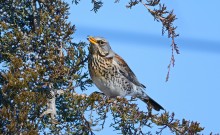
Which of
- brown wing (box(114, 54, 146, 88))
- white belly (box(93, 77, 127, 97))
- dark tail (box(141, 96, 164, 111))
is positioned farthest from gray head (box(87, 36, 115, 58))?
dark tail (box(141, 96, 164, 111))

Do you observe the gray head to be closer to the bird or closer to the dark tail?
the bird

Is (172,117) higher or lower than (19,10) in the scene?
lower

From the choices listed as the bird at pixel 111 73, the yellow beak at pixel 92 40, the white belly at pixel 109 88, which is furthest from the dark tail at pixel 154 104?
the yellow beak at pixel 92 40

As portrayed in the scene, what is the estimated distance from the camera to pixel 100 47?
28.2 ft

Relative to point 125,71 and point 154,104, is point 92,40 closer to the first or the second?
point 125,71

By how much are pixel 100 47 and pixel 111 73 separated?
1.11ft

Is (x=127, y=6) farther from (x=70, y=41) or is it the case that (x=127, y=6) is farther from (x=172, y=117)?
(x=172, y=117)

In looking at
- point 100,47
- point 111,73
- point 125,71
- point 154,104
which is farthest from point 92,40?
point 154,104

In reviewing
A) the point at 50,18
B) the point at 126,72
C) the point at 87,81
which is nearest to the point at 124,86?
the point at 126,72

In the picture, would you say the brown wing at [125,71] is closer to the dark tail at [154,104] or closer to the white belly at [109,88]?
the white belly at [109,88]

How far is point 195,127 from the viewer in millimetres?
6762

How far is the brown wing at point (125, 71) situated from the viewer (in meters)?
8.73

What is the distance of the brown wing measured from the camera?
873cm

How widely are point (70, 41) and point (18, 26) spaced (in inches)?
21.4
